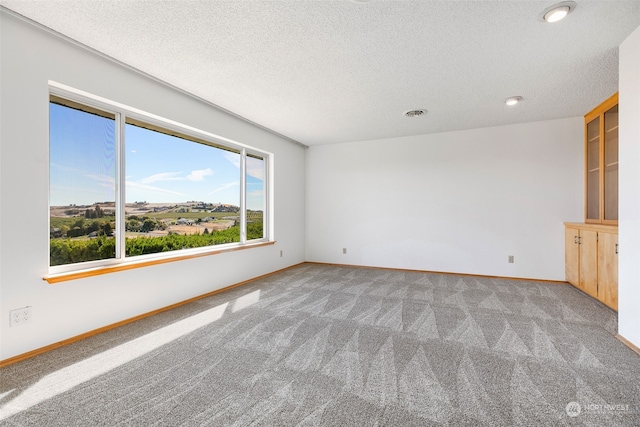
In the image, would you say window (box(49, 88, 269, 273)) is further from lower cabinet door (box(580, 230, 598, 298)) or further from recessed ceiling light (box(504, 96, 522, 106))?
lower cabinet door (box(580, 230, 598, 298))

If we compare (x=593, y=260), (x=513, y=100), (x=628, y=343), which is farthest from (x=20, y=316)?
(x=593, y=260)

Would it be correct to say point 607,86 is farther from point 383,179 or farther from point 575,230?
point 383,179

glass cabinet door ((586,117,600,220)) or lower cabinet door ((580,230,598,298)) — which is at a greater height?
glass cabinet door ((586,117,600,220))

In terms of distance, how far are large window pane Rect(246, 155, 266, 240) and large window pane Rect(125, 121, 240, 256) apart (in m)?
0.26

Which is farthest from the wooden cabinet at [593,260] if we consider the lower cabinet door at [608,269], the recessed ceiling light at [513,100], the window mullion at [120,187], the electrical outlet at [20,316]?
the electrical outlet at [20,316]

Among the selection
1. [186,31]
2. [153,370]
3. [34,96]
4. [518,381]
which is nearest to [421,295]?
[518,381]

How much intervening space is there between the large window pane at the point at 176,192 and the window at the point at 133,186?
0.5 inches

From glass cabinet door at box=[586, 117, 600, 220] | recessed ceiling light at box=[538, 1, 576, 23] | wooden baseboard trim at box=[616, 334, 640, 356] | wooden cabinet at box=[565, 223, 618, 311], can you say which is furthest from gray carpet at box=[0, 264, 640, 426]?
recessed ceiling light at box=[538, 1, 576, 23]

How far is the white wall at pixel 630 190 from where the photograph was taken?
219 cm

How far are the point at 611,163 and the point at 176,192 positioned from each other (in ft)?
18.4

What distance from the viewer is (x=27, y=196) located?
2164mm

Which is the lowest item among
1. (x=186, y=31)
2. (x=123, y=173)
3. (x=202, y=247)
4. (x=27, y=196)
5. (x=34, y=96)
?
(x=202, y=247)

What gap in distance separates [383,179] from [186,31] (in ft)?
13.5

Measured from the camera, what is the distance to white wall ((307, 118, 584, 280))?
14.5 feet
